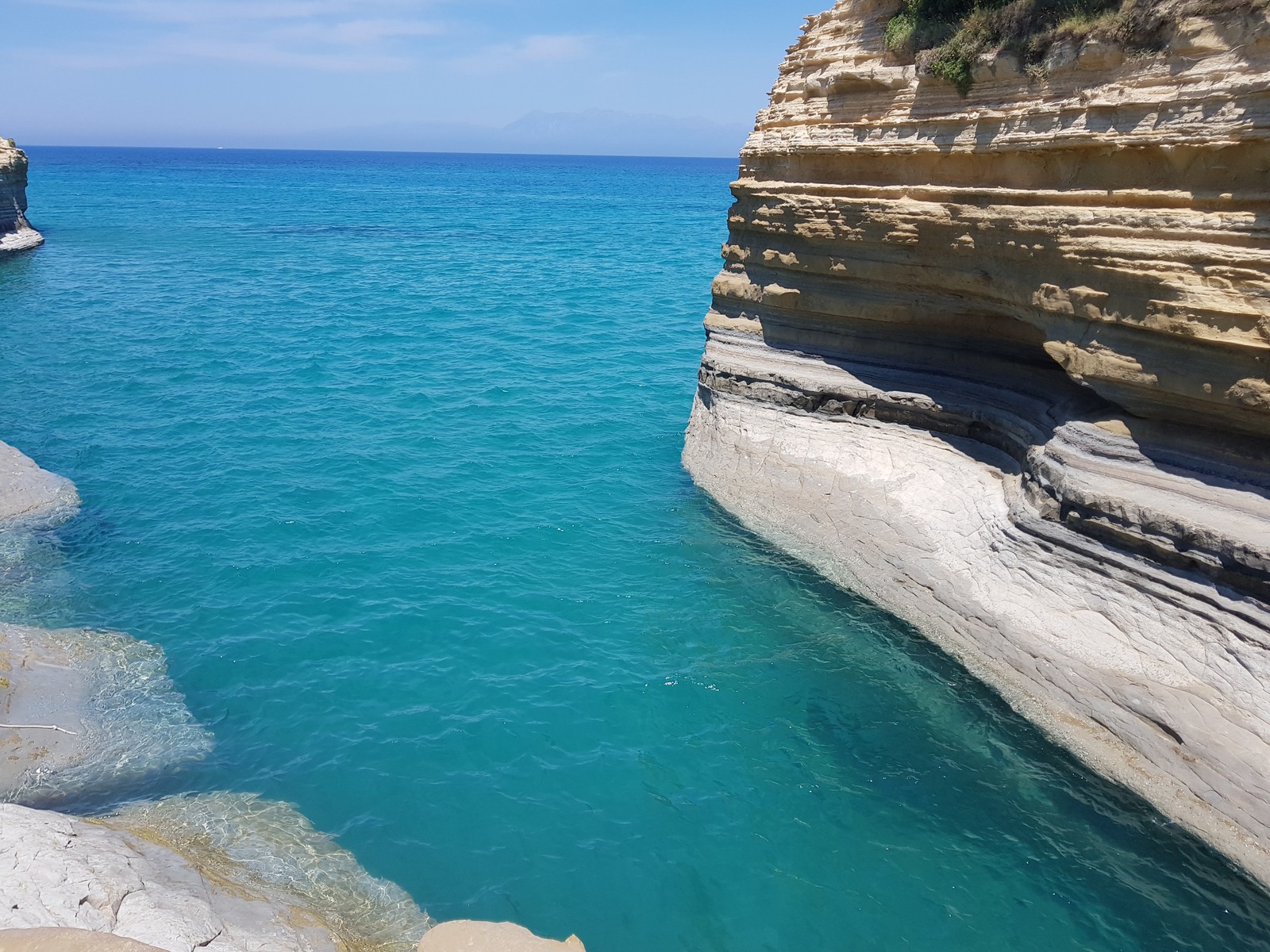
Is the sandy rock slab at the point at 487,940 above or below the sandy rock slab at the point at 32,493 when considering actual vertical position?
below

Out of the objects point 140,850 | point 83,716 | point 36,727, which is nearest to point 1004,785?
point 140,850

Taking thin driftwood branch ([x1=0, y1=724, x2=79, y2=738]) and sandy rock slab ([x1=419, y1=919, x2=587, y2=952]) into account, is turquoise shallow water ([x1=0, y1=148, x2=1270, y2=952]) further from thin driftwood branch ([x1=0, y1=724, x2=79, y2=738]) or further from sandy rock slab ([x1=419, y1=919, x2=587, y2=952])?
thin driftwood branch ([x1=0, y1=724, x2=79, y2=738])

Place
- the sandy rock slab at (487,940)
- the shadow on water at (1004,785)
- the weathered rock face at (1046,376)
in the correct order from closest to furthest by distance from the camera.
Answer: the sandy rock slab at (487,940) < the shadow on water at (1004,785) < the weathered rock face at (1046,376)

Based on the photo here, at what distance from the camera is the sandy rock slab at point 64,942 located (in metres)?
6.66

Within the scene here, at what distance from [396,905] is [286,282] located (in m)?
38.5

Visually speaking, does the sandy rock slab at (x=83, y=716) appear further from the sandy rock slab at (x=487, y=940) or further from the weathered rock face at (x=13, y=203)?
the weathered rock face at (x=13, y=203)

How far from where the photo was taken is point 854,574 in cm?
1549

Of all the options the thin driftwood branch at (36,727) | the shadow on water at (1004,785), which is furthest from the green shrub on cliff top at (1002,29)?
the thin driftwood branch at (36,727)

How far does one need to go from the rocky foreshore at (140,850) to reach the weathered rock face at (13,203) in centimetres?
4680

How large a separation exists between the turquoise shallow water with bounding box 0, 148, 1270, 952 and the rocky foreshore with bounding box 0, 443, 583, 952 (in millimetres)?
445

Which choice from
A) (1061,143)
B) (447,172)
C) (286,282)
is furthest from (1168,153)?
(447,172)

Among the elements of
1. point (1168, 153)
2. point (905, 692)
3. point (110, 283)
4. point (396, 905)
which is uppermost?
point (1168, 153)

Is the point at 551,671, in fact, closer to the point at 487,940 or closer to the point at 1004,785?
the point at 487,940

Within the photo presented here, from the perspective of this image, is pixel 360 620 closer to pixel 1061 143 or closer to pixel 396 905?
pixel 396 905
